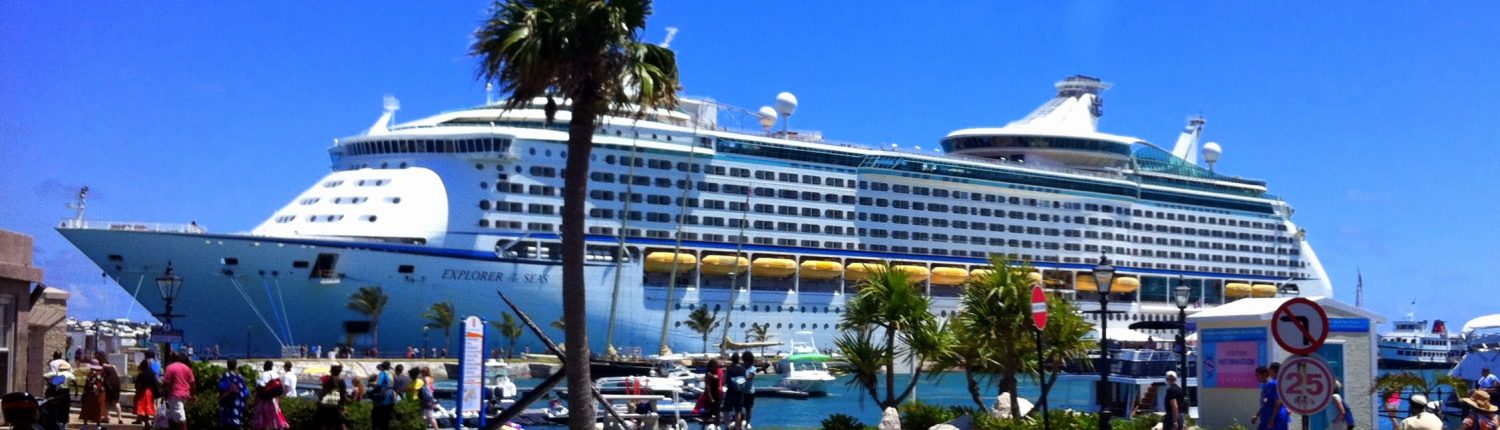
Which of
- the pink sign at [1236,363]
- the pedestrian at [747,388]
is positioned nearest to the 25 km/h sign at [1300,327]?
the pink sign at [1236,363]

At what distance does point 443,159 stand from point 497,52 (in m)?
42.1

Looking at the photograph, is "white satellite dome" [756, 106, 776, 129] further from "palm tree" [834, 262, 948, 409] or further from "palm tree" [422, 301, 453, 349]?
"palm tree" [834, 262, 948, 409]

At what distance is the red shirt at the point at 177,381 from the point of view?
57.6 ft

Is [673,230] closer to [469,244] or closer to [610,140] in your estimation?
[610,140]

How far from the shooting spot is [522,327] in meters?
66.1

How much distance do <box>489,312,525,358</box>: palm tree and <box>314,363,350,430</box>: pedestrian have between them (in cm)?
4320

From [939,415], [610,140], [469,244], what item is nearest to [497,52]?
[939,415]

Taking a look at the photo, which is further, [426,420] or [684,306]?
[684,306]

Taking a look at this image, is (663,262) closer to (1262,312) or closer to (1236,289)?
(1236,289)

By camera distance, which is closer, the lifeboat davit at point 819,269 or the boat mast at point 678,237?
the boat mast at point 678,237

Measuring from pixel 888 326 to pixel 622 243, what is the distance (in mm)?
34200

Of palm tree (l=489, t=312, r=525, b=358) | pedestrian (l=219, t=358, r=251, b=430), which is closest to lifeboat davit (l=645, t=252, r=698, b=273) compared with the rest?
palm tree (l=489, t=312, r=525, b=358)

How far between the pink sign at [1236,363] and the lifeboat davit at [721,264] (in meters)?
43.0

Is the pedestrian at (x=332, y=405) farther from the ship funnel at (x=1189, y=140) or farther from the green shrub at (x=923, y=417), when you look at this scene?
the ship funnel at (x=1189, y=140)
